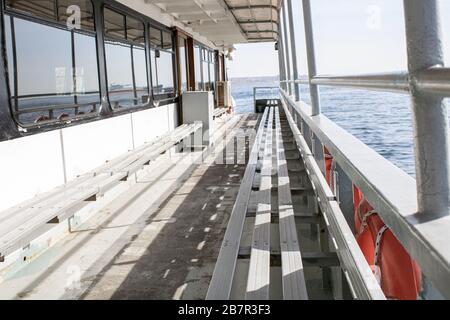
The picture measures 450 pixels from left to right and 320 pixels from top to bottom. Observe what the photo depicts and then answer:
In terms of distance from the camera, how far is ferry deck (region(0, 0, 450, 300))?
1006 mm

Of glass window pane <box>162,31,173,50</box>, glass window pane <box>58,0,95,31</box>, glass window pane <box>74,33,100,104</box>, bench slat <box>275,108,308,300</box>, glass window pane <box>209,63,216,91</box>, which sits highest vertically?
glass window pane <box>209,63,216,91</box>

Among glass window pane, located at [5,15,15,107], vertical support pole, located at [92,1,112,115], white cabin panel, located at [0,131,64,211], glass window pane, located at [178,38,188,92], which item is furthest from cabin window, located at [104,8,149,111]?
glass window pane, located at [178,38,188,92]

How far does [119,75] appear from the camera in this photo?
16.7 feet

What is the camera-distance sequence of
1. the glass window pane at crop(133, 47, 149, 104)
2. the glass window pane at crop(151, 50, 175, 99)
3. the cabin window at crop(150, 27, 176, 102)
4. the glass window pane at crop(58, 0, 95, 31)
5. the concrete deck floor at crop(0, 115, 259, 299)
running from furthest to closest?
the glass window pane at crop(151, 50, 175, 99) < the cabin window at crop(150, 27, 176, 102) < the glass window pane at crop(133, 47, 149, 104) < the glass window pane at crop(58, 0, 95, 31) < the concrete deck floor at crop(0, 115, 259, 299)

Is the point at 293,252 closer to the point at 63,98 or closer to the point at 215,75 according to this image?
the point at 63,98

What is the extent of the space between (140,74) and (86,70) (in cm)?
182

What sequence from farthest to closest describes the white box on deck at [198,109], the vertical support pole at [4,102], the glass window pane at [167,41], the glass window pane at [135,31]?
the white box on deck at [198,109] < the glass window pane at [167,41] < the glass window pane at [135,31] < the vertical support pole at [4,102]

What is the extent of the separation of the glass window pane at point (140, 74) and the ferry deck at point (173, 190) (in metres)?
0.03

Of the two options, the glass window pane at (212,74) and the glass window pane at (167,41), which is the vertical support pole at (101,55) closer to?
the glass window pane at (167,41)

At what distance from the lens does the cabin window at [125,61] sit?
4820mm

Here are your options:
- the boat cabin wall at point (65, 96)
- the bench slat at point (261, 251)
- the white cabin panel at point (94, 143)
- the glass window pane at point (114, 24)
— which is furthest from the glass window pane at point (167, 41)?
the bench slat at point (261, 251)

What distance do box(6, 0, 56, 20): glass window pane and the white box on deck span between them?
4.90m

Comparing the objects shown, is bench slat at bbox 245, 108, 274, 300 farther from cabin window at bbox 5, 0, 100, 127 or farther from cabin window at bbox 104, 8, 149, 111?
cabin window at bbox 104, 8, 149, 111
